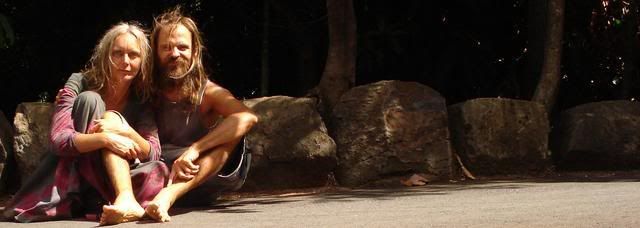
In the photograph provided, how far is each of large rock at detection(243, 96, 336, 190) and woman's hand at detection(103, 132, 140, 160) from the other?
160cm

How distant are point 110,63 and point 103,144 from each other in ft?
1.49

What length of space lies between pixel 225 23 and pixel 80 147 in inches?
146

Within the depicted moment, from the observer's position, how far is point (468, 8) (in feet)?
25.9

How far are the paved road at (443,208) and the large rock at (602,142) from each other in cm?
87

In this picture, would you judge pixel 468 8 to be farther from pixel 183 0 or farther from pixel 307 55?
pixel 183 0

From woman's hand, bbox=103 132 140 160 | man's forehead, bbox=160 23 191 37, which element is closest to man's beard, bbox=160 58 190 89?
man's forehead, bbox=160 23 191 37

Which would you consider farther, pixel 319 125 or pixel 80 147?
pixel 319 125

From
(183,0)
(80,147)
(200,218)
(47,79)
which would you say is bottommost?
(200,218)

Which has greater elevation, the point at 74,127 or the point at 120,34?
the point at 120,34

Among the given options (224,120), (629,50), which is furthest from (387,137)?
(629,50)

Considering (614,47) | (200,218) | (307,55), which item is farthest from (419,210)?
(614,47)

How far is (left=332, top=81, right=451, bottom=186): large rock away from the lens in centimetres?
593

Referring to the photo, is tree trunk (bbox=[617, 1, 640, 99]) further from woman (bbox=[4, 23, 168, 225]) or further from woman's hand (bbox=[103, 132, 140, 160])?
woman's hand (bbox=[103, 132, 140, 160])

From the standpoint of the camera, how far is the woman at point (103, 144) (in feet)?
13.7
